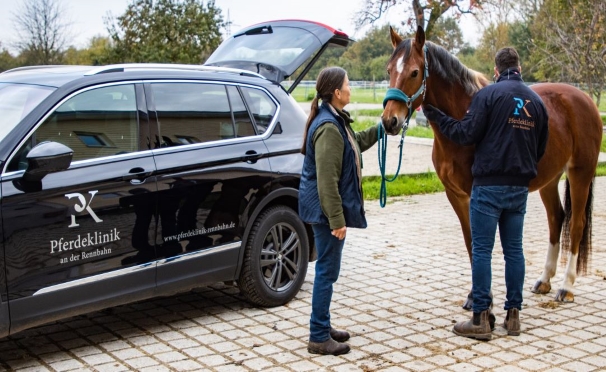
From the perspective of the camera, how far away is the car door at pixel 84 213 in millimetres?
4504

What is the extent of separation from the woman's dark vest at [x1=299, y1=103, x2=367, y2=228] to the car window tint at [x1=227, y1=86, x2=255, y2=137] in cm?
122

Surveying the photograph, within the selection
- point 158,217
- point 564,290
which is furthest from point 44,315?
point 564,290

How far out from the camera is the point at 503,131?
17.1 feet

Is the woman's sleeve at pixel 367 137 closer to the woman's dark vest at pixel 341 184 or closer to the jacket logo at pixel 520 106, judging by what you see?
the woman's dark vest at pixel 341 184

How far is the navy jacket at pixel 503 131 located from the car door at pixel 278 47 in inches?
98.1

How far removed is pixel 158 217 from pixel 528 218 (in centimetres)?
665

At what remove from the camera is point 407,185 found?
1296cm

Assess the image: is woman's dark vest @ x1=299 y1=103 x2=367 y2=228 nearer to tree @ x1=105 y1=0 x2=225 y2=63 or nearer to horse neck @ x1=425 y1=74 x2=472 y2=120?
horse neck @ x1=425 y1=74 x2=472 y2=120

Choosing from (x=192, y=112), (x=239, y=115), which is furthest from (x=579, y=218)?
(x=192, y=112)

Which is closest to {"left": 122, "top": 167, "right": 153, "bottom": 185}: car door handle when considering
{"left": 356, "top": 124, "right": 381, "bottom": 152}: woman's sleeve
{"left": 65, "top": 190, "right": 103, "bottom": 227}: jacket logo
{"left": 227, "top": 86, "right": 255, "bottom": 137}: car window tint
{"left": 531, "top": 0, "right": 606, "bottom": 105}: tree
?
{"left": 65, "top": 190, "right": 103, "bottom": 227}: jacket logo

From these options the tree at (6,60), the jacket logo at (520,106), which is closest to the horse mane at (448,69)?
the jacket logo at (520,106)

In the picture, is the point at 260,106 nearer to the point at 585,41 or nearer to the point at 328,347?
the point at 328,347

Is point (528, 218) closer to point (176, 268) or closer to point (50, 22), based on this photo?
point (176, 268)

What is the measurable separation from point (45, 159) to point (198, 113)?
5.00 feet
